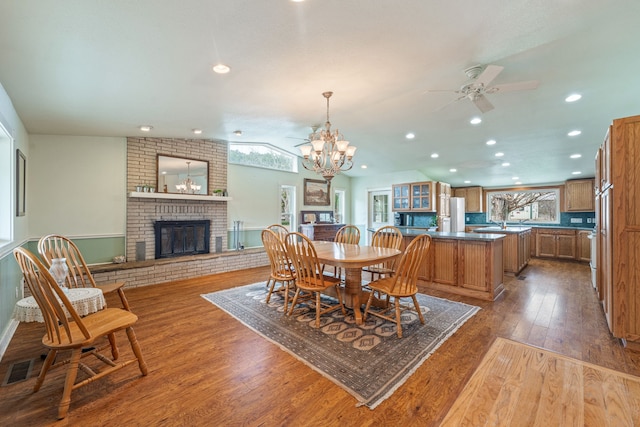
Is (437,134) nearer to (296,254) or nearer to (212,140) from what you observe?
(296,254)

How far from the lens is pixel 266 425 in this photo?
154 centimetres

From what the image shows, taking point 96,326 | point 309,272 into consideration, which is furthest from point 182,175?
point 96,326

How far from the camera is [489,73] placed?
238 centimetres

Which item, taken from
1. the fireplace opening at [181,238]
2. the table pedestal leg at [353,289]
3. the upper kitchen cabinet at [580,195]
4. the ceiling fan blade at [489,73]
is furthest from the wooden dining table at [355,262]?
the upper kitchen cabinet at [580,195]

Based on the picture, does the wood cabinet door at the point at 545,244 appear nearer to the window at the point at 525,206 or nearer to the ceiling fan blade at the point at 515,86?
the window at the point at 525,206

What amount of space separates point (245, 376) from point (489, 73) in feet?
10.5

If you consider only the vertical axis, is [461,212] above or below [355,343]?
above

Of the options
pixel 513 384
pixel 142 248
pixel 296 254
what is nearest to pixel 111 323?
pixel 296 254

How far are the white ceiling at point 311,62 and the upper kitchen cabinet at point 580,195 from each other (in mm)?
2698

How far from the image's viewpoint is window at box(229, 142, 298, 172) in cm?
625

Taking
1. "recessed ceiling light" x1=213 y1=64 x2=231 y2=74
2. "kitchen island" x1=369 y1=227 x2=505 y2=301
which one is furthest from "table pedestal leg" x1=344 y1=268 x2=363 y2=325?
"recessed ceiling light" x1=213 y1=64 x2=231 y2=74

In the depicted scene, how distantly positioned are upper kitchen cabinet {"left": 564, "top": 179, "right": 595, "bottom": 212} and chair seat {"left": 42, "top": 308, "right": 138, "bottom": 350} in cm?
908

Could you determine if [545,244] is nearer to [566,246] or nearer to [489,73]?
[566,246]

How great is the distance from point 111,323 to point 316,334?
65.0 inches
